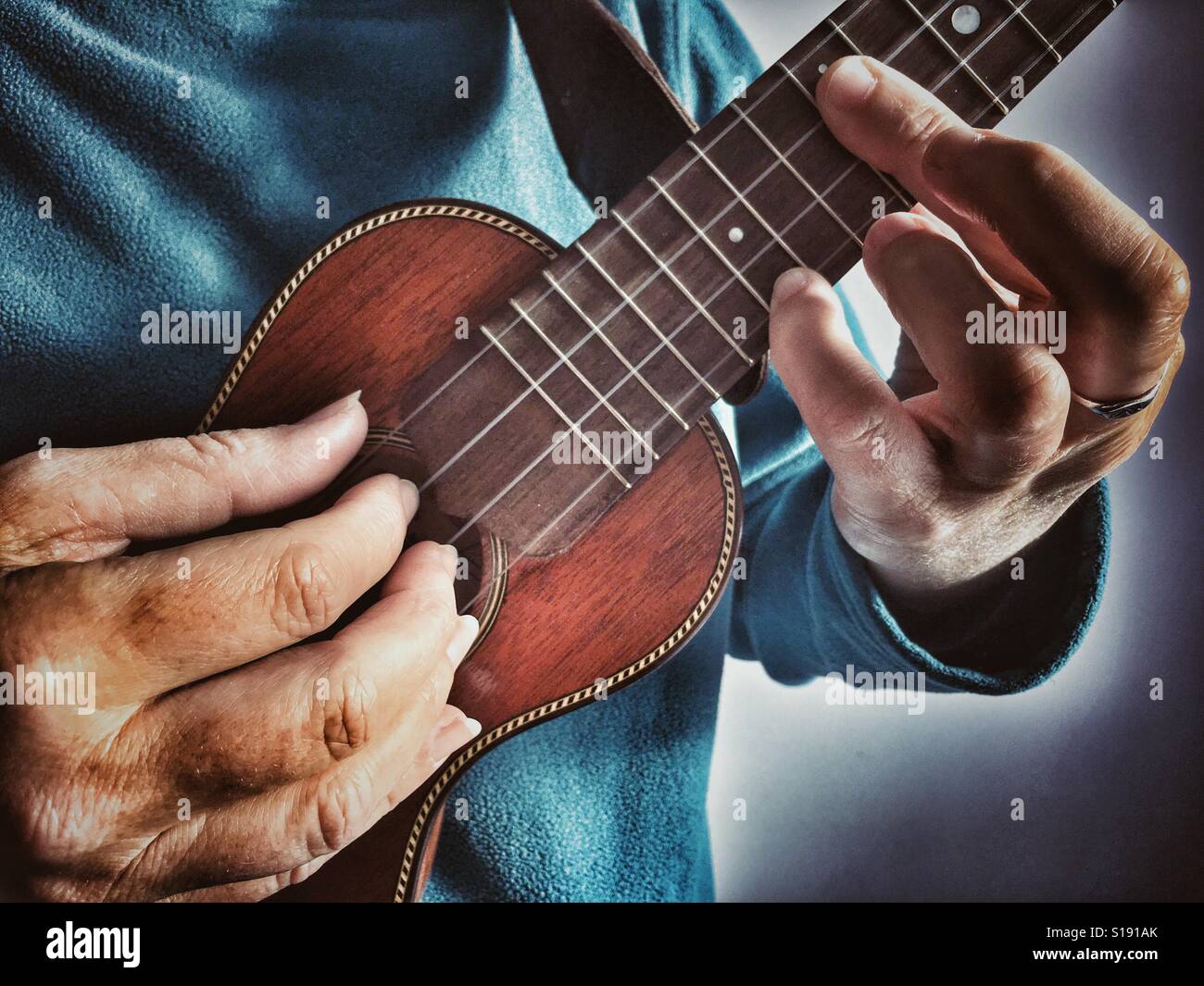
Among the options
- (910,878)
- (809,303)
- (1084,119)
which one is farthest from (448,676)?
(1084,119)

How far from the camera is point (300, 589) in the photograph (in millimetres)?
536

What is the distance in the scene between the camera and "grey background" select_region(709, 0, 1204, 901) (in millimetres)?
736

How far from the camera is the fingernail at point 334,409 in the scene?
24.0 inches

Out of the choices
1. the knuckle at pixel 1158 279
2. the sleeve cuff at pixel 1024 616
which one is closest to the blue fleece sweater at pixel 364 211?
the sleeve cuff at pixel 1024 616

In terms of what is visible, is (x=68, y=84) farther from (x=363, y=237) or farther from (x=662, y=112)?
(x=662, y=112)

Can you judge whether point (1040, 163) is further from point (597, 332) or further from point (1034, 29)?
point (597, 332)

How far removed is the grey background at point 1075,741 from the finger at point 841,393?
236 mm

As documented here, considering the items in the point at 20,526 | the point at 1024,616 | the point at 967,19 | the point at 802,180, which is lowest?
the point at 1024,616

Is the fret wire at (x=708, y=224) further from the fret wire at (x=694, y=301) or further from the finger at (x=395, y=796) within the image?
the finger at (x=395, y=796)

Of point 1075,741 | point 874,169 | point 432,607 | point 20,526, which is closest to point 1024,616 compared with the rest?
point 1075,741

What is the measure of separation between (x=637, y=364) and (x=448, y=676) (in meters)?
0.26

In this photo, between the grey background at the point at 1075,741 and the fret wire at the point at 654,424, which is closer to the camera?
the fret wire at the point at 654,424

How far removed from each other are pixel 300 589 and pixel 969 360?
0.45 meters

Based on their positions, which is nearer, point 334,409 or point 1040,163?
point 1040,163
